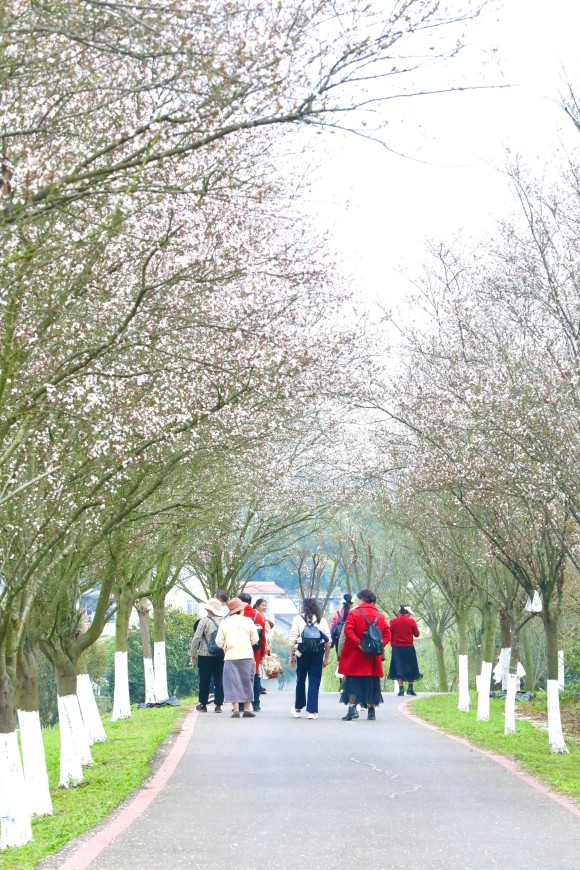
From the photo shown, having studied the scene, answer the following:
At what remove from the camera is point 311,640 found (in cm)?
2044

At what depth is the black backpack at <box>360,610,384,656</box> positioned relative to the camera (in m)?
19.7

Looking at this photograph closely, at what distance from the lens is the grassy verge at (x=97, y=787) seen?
989cm

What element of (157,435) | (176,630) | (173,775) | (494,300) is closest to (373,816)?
(173,775)

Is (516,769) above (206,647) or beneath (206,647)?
beneath

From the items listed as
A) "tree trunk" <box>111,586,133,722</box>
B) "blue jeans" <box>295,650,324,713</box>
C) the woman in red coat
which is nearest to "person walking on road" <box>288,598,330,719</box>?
"blue jeans" <box>295,650,324,713</box>

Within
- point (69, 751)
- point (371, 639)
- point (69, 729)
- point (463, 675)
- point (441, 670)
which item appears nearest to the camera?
point (69, 751)

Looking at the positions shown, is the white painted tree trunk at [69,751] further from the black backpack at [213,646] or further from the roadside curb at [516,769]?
the black backpack at [213,646]

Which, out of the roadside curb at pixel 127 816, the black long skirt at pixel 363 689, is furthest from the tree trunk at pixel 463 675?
the roadside curb at pixel 127 816

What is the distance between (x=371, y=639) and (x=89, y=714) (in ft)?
14.7

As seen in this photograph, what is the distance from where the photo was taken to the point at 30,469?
1267cm

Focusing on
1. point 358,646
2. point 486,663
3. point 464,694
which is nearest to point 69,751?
point 358,646

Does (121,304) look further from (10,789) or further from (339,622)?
(339,622)

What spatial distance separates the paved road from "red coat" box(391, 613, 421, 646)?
10085 millimetres

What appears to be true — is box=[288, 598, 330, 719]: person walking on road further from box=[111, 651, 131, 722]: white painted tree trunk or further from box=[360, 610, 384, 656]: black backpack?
box=[111, 651, 131, 722]: white painted tree trunk
